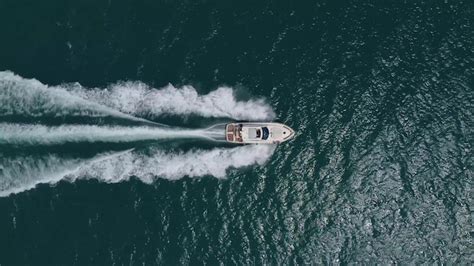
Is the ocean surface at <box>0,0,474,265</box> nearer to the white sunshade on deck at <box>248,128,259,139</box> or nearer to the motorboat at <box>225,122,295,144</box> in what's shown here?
the motorboat at <box>225,122,295,144</box>

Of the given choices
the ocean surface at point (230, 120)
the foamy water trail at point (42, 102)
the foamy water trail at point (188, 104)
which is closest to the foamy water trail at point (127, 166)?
the ocean surface at point (230, 120)

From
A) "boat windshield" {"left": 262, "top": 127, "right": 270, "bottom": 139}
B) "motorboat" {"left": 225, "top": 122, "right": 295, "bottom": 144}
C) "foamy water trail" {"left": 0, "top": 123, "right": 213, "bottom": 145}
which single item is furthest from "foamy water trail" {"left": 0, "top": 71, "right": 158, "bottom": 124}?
"boat windshield" {"left": 262, "top": 127, "right": 270, "bottom": 139}

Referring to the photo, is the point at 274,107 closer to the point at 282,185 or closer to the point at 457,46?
the point at 282,185

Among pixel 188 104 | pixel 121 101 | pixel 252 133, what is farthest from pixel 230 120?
pixel 121 101

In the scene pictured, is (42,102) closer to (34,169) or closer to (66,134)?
(66,134)

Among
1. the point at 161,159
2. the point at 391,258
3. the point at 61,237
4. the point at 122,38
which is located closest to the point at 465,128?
the point at 391,258

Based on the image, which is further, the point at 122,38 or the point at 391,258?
the point at 122,38

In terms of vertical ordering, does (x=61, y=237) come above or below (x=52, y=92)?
below

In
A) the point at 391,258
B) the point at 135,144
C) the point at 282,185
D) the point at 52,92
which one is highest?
the point at 52,92

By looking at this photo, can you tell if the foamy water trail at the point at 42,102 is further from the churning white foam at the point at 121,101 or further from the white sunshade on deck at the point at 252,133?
the white sunshade on deck at the point at 252,133
